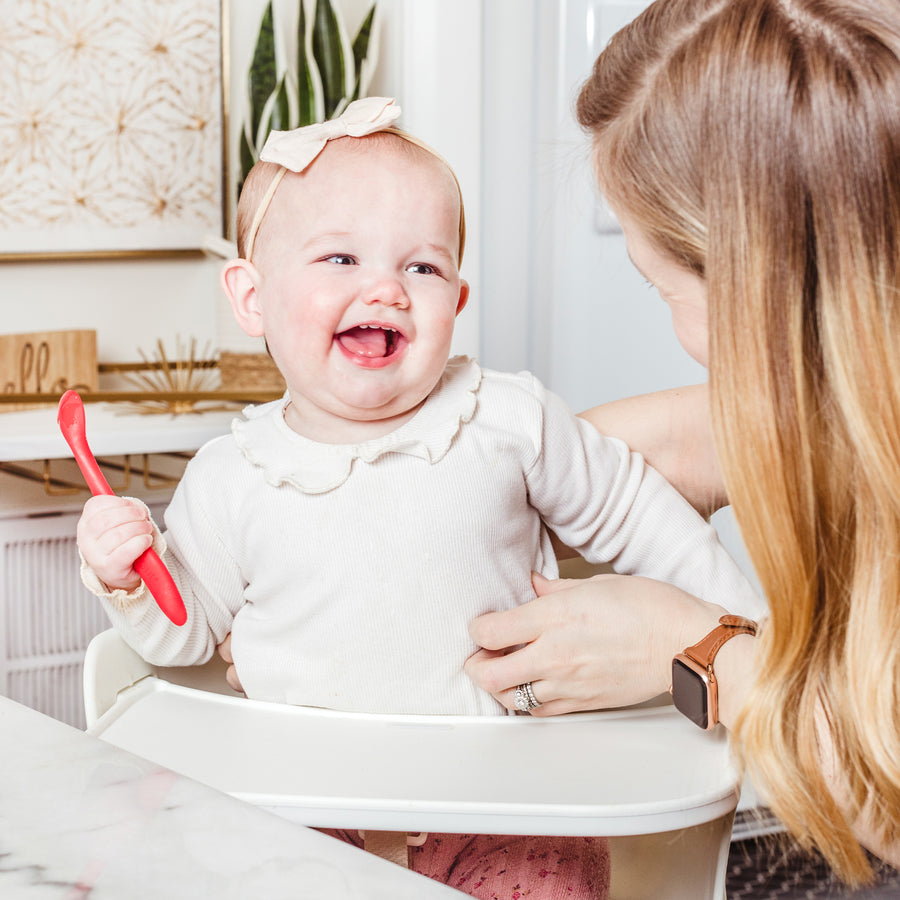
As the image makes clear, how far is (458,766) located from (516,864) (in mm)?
161

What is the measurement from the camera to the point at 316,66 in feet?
5.66

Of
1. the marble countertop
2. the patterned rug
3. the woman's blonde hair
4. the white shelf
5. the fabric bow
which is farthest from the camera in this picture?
the patterned rug

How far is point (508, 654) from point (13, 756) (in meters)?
0.54

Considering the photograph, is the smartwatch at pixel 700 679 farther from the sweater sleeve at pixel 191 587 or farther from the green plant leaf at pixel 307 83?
the green plant leaf at pixel 307 83

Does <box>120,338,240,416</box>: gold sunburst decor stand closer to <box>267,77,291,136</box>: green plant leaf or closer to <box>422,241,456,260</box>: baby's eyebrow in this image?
<box>267,77,291,136</box>: green plant leaf

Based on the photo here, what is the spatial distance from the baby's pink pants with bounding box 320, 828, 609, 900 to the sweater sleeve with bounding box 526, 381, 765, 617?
0.79 ft

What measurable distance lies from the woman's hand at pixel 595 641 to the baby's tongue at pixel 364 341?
0.80ft

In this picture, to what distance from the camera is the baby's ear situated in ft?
3.07

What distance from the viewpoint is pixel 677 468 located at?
1041 mm

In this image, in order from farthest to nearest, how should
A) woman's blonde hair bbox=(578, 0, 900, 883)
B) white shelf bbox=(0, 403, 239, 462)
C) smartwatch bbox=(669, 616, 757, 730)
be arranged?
1. white shelf bbox=(0, 403, 239, 462)
2. smartwatch bbox=(669, 616, 757, 730)
3. woman's blonde hair bbox=(578, 0, 900, 883)

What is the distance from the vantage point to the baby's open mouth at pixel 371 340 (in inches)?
34.9

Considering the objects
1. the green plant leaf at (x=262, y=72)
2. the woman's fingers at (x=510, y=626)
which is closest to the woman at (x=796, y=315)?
the woman's fingers at (x=510, y=626)

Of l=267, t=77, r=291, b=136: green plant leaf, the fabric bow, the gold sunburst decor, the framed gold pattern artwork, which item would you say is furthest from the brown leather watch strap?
the framed gold pattern artwork

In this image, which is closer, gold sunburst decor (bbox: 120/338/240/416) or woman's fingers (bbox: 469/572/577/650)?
woman's fingers (bbox: 469/572/577/650)
